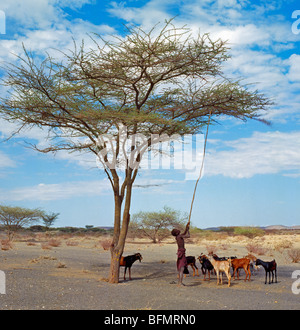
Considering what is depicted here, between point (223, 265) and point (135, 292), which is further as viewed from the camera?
point (223, 265)

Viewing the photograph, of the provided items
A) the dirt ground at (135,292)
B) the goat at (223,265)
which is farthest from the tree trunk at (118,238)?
the goat at (223,265)

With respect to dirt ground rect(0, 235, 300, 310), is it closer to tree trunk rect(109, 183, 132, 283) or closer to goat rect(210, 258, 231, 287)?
tree trunk rect(109, 183, 132, 283)

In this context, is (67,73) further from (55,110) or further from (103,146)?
(103,146)

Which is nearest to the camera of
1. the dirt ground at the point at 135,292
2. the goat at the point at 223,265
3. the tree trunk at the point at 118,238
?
the dirt ground at the point at 135,292

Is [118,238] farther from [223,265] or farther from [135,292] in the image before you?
[223,265]

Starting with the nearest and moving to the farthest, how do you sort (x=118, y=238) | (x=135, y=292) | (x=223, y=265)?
1. (x=135, y=292)
2. (x=223, y=265)
3. (x=118, y=238)

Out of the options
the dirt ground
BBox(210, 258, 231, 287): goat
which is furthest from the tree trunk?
BBox(210, 258, 231, 287): goat

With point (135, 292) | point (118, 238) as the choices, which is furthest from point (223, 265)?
point (118, 238)

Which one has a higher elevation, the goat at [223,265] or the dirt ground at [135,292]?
the goat at [223,265]

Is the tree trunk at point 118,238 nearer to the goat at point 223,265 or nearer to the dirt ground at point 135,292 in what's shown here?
the dirt ground at point 135,292

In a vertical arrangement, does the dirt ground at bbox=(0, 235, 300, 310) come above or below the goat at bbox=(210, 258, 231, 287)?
below

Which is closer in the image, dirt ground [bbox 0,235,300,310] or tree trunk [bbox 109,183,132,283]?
dirt ground [bbox 0,235,300,310]
